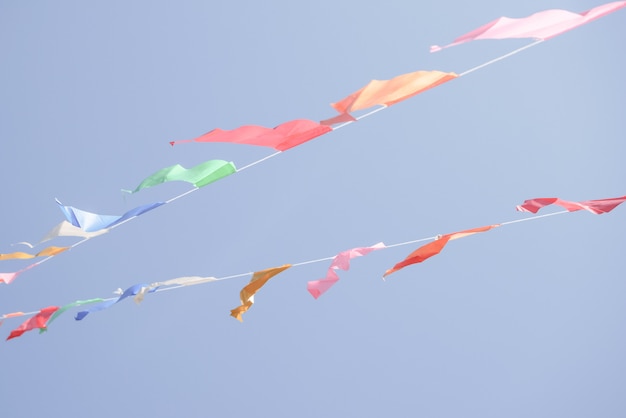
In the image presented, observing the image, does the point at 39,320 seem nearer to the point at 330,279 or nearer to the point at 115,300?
the point at 115,300

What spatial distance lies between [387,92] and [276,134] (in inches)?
17.5

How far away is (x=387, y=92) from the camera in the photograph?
2.84 metres

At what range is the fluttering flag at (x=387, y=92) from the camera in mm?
2793

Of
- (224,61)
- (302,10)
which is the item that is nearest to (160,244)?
(224,61)

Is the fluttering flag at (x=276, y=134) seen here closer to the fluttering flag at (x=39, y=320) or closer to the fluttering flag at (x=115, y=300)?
the fluttering flag at (x=115, y=300)

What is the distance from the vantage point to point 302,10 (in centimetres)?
634

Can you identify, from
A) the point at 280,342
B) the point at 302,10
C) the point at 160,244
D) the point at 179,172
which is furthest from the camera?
the point at 280,342

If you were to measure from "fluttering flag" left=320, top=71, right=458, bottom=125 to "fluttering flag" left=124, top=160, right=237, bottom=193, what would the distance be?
0.71 metres

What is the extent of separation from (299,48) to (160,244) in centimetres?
183

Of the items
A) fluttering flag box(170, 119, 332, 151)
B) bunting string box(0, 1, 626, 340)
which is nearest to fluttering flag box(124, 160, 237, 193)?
bunting string box(0, 1, 626, 340)

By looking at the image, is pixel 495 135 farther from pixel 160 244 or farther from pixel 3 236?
pixel 3 236

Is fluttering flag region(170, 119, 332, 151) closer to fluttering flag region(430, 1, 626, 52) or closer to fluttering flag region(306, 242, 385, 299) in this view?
fluttering flag region(430, 1, 626, 52)

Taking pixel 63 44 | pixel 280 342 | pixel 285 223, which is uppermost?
pixel 63 44

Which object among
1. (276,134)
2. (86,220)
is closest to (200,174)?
(276,134)
